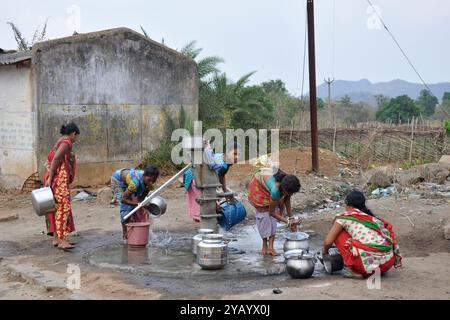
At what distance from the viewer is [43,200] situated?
24.8 feet

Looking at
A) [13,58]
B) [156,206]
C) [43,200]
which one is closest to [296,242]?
[156,206]

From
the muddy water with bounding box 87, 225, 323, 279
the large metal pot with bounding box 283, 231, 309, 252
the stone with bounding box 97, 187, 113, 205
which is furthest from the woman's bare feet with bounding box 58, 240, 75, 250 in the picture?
the stone with bounding box 97, 187, 113, 205

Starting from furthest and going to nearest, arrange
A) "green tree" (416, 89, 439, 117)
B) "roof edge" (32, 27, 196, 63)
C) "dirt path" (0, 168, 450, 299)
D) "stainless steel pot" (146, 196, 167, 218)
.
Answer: "green tree" (416, 89, 439, 117), "roof edge" (32, 27, 196, 63), "stainless steel pot" (146, 196, 167, 218), "dirt path" (0, 168, 450, 299)

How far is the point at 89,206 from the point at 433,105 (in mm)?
40523

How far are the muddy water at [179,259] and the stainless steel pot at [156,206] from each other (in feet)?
1.38

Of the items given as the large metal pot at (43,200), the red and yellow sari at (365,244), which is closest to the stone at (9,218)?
the large metal pot at (43,200)

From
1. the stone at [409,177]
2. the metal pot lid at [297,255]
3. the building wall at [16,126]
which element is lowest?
the metal pot lid at [297,255]

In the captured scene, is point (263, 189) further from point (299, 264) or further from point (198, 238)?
point (299, 264)

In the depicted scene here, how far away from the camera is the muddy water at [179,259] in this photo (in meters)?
6.43

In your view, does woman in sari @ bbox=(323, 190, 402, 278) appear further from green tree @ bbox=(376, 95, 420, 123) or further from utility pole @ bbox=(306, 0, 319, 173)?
green tree @ bbox=(376, 95, 420, 123)

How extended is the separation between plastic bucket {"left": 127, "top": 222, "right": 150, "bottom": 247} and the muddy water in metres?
0.10

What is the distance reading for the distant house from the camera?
43.3ft

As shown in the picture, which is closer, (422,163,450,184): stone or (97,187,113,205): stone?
(97,187,113,205): stone

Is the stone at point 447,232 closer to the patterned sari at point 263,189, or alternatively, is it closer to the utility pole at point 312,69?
the patterned sari at point 263,189
